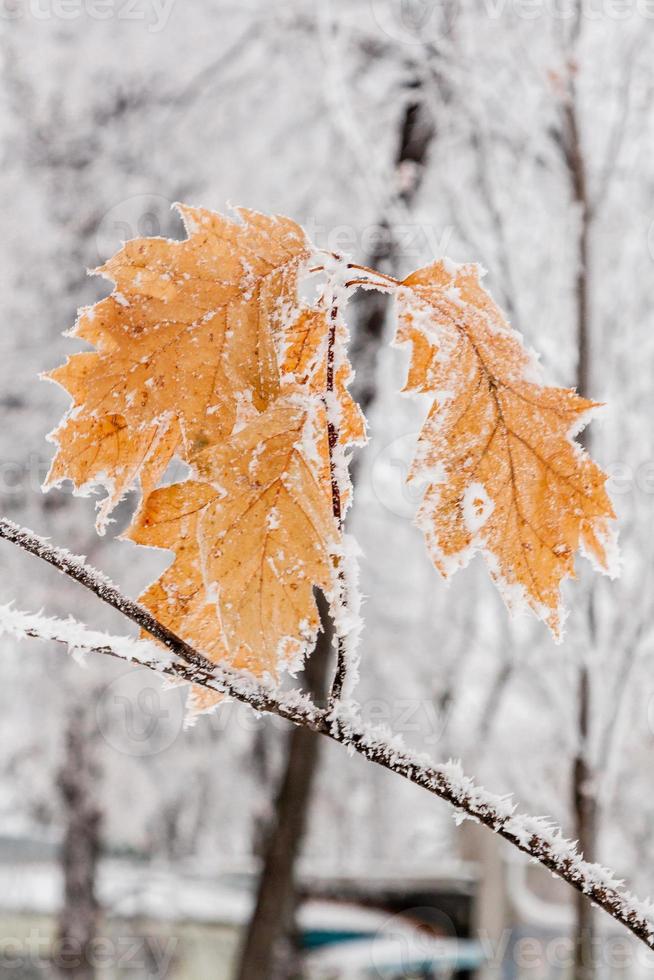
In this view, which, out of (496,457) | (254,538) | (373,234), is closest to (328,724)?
(254,538)

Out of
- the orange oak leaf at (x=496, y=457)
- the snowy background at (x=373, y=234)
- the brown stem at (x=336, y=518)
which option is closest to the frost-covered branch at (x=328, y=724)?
the brown stem at (x=336, y=518)

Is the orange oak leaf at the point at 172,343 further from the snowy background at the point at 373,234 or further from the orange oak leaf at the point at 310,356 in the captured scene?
the snowy background at the point at 373,234

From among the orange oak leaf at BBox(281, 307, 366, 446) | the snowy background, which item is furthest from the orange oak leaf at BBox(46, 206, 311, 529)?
the snowy background

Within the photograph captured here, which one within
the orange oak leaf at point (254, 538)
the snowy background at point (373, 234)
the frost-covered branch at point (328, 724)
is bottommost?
the frost-covered branch at point (328, 724)

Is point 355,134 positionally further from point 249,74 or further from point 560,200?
point 249,74

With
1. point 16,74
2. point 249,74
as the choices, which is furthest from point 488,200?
point 16,74

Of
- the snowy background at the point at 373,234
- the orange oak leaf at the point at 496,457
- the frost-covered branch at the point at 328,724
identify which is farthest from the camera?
the snowy background at the point at 373,234
